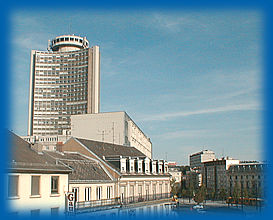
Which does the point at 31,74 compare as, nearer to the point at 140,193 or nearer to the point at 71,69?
the point at 71,69

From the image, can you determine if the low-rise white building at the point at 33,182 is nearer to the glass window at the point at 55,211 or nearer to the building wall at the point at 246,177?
the glass window at the point at 55,211

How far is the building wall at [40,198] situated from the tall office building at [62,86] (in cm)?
10885

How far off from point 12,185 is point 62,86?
408ft

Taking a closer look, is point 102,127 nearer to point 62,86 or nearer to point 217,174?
point 217,174

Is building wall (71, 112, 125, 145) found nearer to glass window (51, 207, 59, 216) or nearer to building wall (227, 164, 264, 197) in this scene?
building wall (227, 164, 264, 197)

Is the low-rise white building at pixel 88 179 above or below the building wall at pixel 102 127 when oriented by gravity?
below

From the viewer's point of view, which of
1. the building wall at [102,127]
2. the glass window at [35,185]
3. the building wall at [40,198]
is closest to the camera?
the building wall at [40,198]

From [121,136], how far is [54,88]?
7989 cm

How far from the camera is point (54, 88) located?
455 feet

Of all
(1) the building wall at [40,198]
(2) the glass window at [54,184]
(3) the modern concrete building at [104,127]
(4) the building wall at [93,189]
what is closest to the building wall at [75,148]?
(4) the building wall at [93,189]

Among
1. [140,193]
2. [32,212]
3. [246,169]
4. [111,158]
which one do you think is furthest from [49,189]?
[246,169]

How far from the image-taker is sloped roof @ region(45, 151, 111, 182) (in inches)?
1093

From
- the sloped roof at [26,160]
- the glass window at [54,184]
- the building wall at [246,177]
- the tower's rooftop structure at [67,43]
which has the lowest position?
the building wall at [246,177]

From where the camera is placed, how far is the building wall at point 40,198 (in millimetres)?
17328
